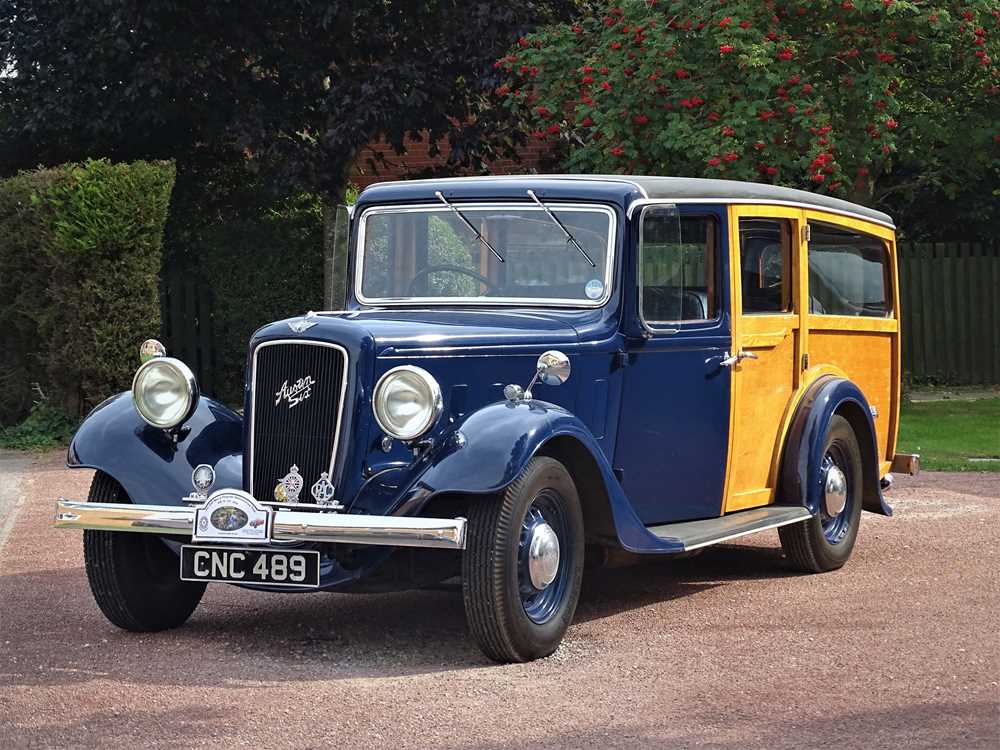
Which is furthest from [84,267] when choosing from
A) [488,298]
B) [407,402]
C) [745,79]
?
[407,402]

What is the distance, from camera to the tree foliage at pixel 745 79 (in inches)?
563

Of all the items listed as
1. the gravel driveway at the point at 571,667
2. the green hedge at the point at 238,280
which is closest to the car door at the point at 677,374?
the gravel driveway at the point at 571,667

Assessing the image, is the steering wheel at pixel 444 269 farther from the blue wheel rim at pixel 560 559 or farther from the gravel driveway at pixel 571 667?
the gravel driveway at pixel 571 667

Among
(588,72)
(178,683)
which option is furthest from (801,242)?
(588,72)

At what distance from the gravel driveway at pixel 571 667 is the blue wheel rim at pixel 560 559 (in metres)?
0.20

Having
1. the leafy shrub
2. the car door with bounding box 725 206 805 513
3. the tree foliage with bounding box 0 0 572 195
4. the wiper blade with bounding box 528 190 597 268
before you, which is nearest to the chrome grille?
the wiper blade with bounding box 528 190 597 268

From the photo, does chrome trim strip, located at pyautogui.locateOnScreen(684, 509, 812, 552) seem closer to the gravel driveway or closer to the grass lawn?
the gravel driveway

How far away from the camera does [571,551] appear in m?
6.38

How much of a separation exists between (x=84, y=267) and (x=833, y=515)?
28.6 ft

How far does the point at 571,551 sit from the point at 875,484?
288 cm

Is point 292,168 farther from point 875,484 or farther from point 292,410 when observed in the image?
point 292,410

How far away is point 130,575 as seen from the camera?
665cm

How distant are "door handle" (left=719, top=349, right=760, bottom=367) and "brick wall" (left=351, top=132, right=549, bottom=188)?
11.5 metres

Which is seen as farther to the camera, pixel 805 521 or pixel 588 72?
pixel 588 72
